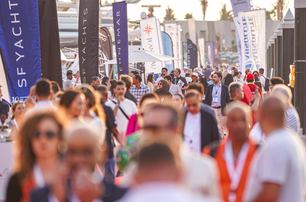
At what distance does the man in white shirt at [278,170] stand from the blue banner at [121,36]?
1828cm

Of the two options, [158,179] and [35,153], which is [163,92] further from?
[158,179]

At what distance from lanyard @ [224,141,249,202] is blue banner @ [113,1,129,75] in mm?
17571

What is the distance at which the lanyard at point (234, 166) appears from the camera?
22.3 feet

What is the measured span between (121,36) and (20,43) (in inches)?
396

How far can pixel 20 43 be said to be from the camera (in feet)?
48.8

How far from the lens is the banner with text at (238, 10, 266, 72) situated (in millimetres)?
36250

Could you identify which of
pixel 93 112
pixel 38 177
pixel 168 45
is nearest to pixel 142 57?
pixel 168 45

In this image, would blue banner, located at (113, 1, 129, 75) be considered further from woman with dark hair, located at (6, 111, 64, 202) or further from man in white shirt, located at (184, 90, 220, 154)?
woman with dark hair, located at (6, 111, 64, 202)

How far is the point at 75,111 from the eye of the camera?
906 centimetres

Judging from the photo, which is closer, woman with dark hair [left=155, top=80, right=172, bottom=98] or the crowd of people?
the crowd of people

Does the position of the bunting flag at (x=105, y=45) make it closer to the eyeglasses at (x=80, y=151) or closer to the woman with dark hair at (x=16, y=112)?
the woman with dark hair at (x=16, y=112)

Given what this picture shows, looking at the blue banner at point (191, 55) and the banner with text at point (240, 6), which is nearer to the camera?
the banner with text at point (240, 6)

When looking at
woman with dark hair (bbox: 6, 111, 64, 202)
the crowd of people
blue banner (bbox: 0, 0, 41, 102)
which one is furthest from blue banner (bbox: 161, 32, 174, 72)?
woman with dark hair (bbox: 6, 111, 64, 202)

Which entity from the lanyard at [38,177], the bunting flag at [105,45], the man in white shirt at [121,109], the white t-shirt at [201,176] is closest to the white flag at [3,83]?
the man in white shirt at [121,109]
